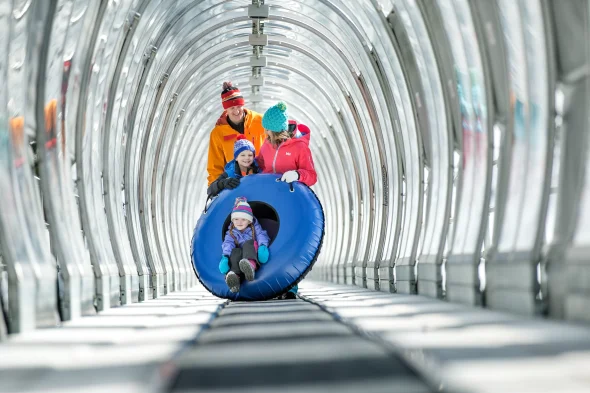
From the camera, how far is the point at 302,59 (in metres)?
16.4

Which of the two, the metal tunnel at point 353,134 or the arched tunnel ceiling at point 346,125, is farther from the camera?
the arched tunnel ceiling at point 346,125

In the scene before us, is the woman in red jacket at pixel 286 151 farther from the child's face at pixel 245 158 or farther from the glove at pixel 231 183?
the glove at pixel 231 183

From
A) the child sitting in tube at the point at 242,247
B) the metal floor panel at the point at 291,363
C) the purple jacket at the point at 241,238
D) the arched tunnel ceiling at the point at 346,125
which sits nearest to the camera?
the metal floor panel at the point at 291,363

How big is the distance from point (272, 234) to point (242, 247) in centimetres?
83

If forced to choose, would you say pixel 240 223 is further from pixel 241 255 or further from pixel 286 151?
pixel 286 151

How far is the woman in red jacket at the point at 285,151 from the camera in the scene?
1018 cm

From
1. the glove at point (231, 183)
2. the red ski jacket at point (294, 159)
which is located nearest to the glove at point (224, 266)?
the glove at point (231, 183)

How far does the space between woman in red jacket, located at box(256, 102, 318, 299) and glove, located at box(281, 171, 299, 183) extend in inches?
1.7

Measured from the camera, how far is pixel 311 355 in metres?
4.03

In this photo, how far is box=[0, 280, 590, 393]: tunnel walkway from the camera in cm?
321

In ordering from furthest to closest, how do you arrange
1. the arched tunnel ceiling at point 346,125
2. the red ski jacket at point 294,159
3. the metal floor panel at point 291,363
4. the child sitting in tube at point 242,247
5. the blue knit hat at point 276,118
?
Result: the red ski jacket at point 294,159
the blue knit hat at point 276,118
the child sitting in tube at point 242,247
the arched tunnel ceiling at point 346,125
the metal floor panel at point 291,363

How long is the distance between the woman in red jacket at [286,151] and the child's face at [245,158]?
0.64ft

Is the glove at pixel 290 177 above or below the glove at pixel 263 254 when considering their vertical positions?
above

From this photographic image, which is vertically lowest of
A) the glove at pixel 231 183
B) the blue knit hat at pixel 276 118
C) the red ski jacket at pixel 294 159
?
the glove at pixel 231 183
